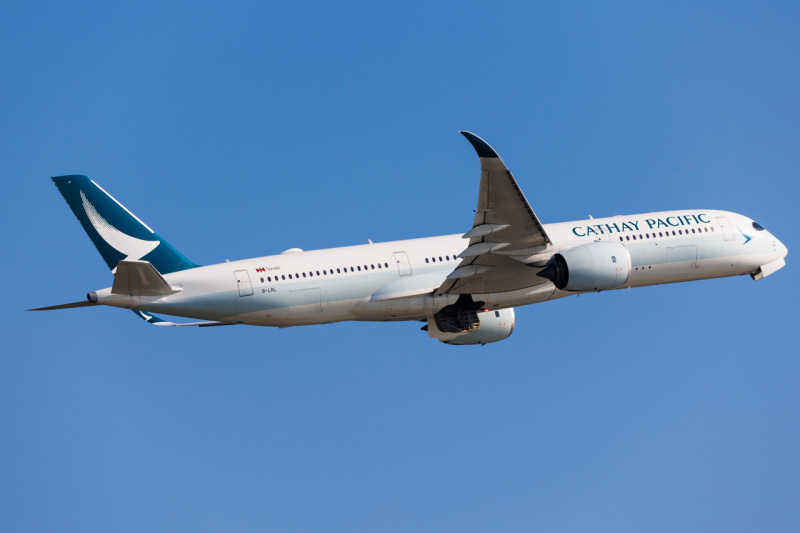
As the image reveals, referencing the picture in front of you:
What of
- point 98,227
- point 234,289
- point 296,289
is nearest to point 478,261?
point 296,289

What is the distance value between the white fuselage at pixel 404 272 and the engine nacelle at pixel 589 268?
0.82m

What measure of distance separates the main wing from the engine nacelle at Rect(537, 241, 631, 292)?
93cm

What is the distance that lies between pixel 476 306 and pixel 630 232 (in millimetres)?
7864

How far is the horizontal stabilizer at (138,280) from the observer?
1264 inches

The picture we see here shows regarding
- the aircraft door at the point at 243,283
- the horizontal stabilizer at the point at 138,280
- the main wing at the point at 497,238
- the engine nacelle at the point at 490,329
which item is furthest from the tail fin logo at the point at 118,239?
the engine nacelle at the point at 490,329

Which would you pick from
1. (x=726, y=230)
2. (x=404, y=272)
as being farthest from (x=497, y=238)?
(x=726, y=230)

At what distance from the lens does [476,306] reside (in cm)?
3878

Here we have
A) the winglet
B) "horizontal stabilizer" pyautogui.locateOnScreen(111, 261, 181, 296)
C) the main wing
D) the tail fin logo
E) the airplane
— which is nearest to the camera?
the winglet

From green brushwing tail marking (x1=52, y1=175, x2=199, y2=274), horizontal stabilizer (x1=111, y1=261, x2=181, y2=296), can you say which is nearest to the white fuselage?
horizontal stabilizer (x1=111, y1=261, x2=181, y2=296)

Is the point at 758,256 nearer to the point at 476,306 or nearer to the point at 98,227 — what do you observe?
the point at 476,306

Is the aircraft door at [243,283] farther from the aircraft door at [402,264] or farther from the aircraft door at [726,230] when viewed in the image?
the aircraft door at [726,230]

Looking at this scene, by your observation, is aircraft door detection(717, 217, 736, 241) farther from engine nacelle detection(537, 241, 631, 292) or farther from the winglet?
the winglet

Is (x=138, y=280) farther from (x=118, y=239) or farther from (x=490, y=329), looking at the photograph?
(x=490, y=329)

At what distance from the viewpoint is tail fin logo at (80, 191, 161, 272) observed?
35750 millimetres
